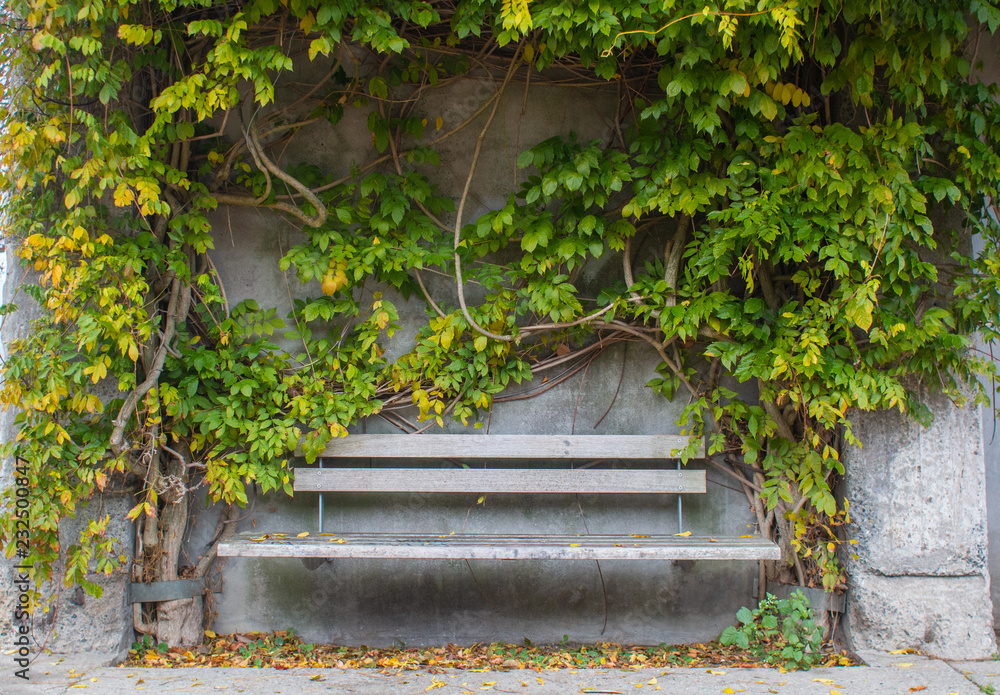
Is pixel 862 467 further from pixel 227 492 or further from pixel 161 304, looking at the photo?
pixel 161 304

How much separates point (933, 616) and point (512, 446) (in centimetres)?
175

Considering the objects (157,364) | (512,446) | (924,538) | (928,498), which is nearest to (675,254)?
(512,446)

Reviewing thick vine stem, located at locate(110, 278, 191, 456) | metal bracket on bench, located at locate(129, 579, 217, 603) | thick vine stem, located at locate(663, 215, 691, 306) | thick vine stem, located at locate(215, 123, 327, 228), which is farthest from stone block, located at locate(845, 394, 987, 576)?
thick vine stem, located at locate(110, 278, 191, 456)

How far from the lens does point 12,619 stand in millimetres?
2672

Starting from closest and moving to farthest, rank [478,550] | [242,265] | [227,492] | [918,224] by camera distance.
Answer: [918,224] < [478,550] < [227,492] < [242,265]

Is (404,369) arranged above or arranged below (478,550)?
above

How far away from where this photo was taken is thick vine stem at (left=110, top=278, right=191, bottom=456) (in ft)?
8.79

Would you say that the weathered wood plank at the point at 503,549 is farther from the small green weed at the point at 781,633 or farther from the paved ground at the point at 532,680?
the paved ground at the point at 532,680

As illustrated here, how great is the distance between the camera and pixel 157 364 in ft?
9.19

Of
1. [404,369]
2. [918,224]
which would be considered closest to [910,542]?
[918,224]

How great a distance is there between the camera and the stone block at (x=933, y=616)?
259 cm

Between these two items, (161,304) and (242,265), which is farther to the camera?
(242,265)

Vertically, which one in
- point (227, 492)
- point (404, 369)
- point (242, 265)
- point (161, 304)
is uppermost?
point (242, 265)

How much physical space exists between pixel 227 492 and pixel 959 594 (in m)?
2.91
